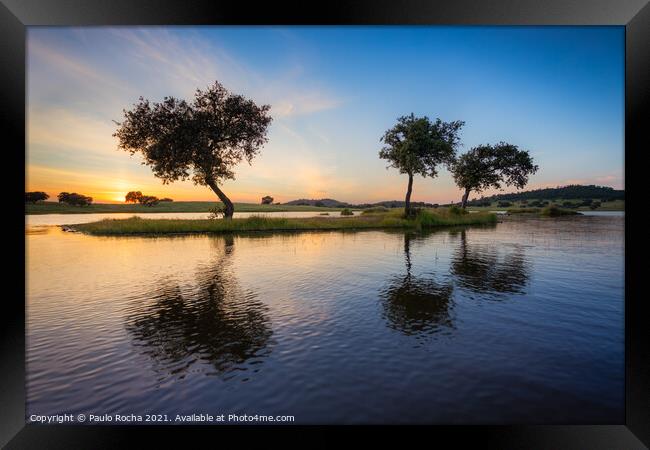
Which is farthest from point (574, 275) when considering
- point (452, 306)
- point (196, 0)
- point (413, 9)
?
point (196, 0)

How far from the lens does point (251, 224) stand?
3819cm

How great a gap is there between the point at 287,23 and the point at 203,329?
27.8 ft

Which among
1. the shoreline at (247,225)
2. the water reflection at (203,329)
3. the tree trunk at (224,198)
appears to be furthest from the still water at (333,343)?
the tree trunk at (224,198)

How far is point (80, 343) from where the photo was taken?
8344mm

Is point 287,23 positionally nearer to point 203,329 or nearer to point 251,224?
point 203,329

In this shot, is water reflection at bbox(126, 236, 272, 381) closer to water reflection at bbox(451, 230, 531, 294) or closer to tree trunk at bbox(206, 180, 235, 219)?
water reflection at bbox(451, 230, 531, 294)

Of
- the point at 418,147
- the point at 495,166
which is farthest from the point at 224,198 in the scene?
the point at 495,166

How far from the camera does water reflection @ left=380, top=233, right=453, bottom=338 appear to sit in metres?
9.25

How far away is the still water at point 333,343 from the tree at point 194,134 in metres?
26.6

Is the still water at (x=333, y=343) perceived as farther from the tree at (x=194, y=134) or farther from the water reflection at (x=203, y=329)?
the tree at (x=194, y=134)

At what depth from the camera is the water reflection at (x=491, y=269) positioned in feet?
45.3

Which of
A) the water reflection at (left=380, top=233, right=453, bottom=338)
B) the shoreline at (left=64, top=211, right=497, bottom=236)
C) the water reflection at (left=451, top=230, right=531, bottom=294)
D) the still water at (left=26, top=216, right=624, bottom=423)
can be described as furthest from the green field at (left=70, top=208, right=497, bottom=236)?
the water reflection at (left=380, top=233, right=453, bottom=338)

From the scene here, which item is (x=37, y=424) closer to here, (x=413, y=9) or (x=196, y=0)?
(x=196, y=0)

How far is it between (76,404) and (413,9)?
10.9m
